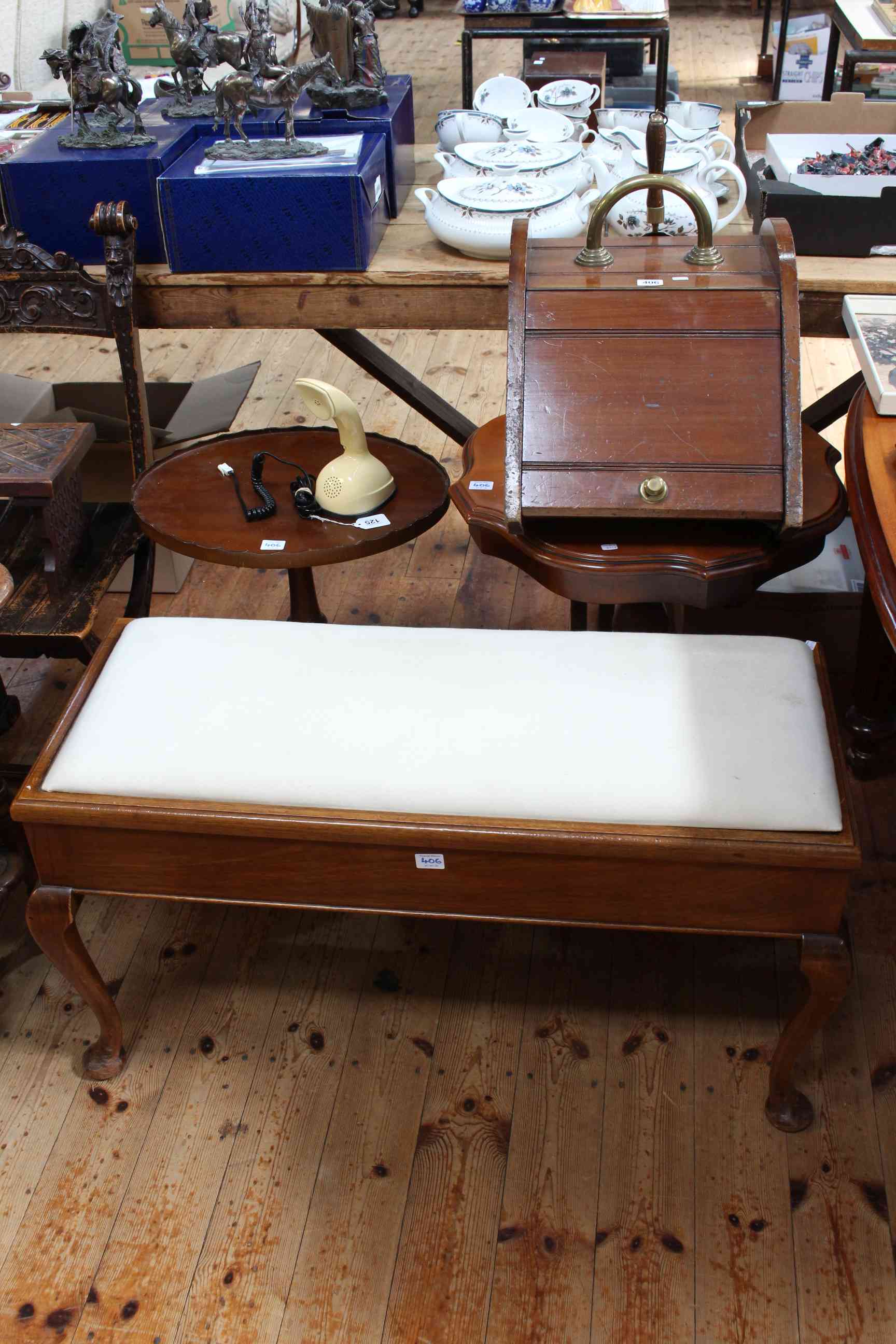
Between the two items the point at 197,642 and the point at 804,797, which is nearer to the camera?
the point at 804,797

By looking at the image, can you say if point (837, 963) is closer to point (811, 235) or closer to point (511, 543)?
point (511, 543)

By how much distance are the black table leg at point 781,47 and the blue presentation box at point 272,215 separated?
15.2ft

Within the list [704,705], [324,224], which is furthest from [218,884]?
[324,224]

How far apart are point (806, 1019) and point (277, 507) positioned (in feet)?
4.00

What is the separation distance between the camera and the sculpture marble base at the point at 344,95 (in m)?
2.26

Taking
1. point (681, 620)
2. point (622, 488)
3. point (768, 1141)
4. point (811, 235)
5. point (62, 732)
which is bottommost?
point (768, 1141)

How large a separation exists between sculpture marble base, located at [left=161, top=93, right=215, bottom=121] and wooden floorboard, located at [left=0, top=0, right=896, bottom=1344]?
59.9 inches

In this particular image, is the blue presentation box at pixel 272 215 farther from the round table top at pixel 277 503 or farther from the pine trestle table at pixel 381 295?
the round table top at pixel 277 503

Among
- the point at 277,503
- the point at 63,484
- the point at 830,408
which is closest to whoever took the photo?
the point at 63,484

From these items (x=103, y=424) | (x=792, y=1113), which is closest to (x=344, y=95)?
(x=103, y=424)

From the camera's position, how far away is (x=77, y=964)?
1573 mm

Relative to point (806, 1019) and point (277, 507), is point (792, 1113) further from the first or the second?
point (277, 507)

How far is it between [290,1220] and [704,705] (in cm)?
86

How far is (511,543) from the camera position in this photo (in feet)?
5.95
